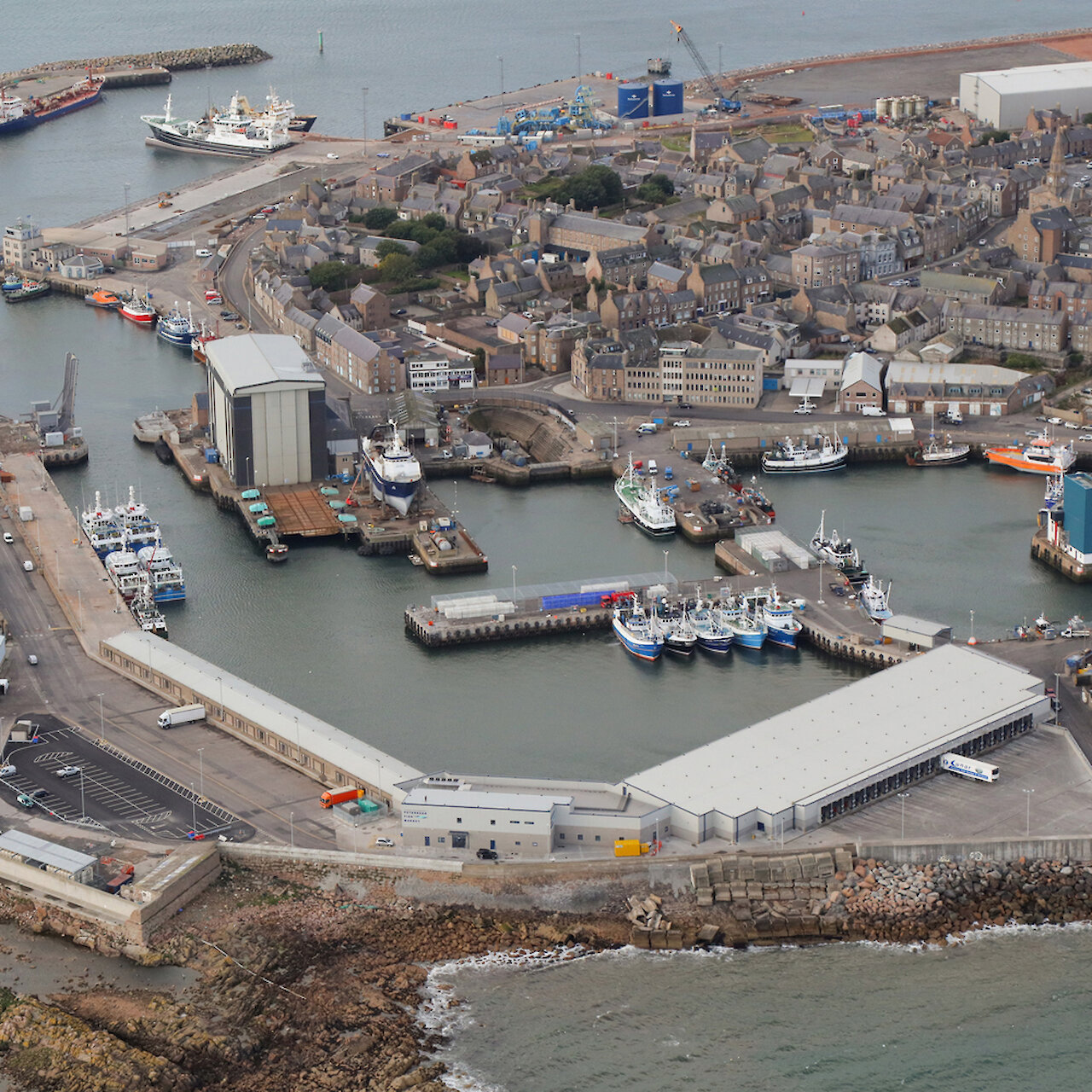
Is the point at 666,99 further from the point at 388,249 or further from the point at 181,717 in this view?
the point at 181,717

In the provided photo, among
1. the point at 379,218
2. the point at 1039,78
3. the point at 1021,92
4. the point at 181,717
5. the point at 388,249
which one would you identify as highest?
the point at 1039,78

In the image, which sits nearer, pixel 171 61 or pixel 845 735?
pixel 845 735

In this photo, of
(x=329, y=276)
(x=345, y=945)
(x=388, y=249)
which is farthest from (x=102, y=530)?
(x=388, y=249)

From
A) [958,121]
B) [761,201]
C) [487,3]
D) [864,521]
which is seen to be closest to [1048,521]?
[864,521]

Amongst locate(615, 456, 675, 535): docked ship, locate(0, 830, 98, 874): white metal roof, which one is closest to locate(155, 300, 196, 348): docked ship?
locate(615, 456, 675, 535): docked ship

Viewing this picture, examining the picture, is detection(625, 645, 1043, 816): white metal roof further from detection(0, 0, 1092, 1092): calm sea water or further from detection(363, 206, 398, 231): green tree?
detection(363, 206, 398, 231): green tree

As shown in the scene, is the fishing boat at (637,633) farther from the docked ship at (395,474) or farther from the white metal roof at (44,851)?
the white metal roof at (44,851)
